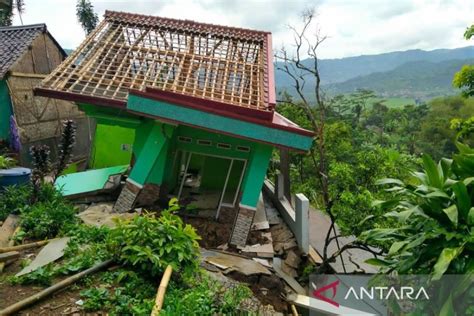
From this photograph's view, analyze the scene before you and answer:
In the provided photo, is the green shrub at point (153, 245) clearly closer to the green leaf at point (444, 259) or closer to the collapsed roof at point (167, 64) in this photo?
the green leaf at point (444, 259)

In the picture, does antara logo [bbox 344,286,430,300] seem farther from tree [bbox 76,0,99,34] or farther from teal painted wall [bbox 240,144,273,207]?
tree [bbox 76,0,99,34]

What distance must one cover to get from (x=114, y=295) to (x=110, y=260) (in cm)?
76

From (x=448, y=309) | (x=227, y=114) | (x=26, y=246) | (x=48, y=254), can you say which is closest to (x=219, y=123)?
(x=227, y=114)

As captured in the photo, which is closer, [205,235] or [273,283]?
[273,283]

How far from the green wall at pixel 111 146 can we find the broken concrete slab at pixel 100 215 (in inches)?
190

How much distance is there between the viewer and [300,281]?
7.58m

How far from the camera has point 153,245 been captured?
4.91m

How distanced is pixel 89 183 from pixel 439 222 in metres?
8.07

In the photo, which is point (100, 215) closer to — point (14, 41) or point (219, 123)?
point (219, 123)

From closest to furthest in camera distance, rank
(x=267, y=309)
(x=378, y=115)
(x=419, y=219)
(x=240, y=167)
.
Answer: (x=419, y=219) < (x=267, y=309) < (x=240, y=167) < (x=378, y=115)

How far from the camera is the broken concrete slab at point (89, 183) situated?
349 inches

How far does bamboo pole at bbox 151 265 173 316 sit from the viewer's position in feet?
12.8

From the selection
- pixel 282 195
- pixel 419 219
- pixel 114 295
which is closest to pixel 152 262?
pixel 114 295

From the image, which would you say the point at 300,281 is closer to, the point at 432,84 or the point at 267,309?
the point at 267,309
